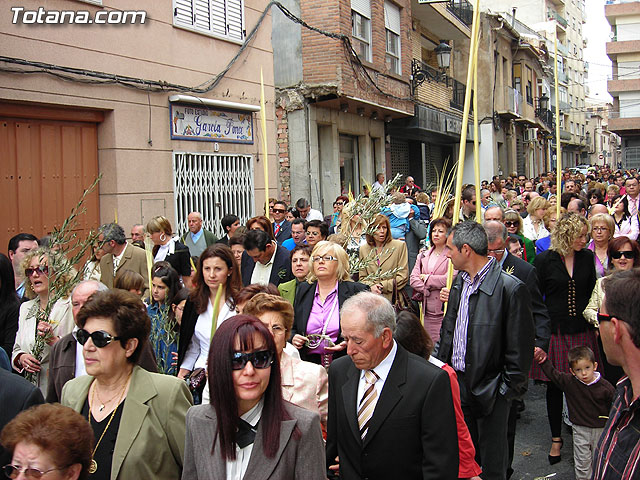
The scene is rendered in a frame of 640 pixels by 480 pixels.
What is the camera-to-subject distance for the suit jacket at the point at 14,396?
2.84 metres

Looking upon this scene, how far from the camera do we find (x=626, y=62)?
51656 mm

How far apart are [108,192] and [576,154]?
66.1 m

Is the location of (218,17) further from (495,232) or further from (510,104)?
(510,104)

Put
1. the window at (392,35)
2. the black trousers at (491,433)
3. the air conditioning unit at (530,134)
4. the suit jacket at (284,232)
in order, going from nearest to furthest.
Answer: the black trousers at (491,433) < the suit jacket at (284,232) < the window at (392,35) < the air conditioning unit at (530,134)

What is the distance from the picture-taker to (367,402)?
10.6 ft

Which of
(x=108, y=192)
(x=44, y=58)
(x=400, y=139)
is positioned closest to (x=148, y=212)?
(x=108, y=192)

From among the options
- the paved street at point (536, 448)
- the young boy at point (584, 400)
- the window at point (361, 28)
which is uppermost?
the window at point (361, 28)

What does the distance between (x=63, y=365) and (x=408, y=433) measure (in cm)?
192

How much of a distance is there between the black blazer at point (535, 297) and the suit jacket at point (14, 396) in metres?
3.57

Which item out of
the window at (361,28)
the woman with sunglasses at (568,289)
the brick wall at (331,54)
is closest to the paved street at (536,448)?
the woman with sunglasses at (568,289)

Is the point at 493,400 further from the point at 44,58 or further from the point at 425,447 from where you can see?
the point at 44,58

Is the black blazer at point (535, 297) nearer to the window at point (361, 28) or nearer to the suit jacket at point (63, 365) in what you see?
the suit jacket at point (63, 365)

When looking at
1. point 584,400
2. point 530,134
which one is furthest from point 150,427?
point 530,134

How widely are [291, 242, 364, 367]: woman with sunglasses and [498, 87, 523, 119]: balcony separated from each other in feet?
97.8
